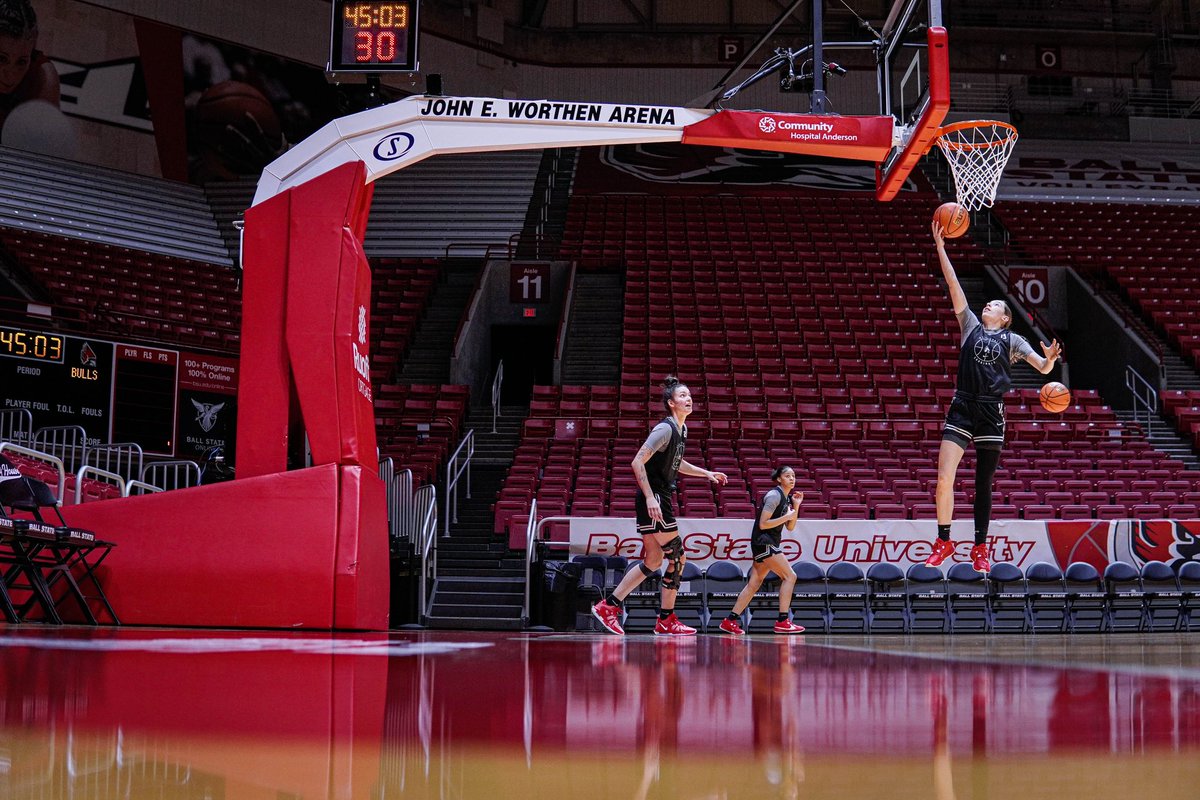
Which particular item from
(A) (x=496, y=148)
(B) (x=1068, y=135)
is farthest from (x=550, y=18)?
(A) (x=496, y=148)

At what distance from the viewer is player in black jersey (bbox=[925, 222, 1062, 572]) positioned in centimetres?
754

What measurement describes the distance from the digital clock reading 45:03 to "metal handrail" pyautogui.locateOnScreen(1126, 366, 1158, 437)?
18421mm

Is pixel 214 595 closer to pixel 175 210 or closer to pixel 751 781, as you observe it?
pixel 751 781

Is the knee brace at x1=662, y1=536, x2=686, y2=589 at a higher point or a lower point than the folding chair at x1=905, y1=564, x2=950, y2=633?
higher

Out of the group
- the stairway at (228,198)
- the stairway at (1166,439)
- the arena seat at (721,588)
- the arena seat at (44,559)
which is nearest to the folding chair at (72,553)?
the arena seat at (44,559)

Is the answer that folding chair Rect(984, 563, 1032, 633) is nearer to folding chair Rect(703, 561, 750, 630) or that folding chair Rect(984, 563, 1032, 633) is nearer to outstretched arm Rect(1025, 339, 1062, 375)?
folding chair Rect(703, 561, 750, 630)

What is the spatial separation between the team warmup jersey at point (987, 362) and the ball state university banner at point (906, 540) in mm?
6144

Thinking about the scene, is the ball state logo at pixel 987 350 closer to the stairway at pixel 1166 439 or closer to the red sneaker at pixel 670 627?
the red sneaker at pixel 670 627

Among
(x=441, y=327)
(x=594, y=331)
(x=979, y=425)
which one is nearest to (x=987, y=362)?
(x=979, y=425)

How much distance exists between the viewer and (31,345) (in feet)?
53.2

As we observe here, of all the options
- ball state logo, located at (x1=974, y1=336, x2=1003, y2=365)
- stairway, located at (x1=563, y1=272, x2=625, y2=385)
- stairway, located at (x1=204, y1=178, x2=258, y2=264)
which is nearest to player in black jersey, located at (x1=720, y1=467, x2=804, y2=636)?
ball state logo, located at (x1=974, y1=336, x2=1003, y2=365)

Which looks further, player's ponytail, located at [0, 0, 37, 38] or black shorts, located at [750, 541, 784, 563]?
player's ponytail, located at [0, 0, 37, 38]

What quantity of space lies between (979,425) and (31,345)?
14366mm

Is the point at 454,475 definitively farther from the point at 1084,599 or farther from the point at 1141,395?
the point at 1141,395
